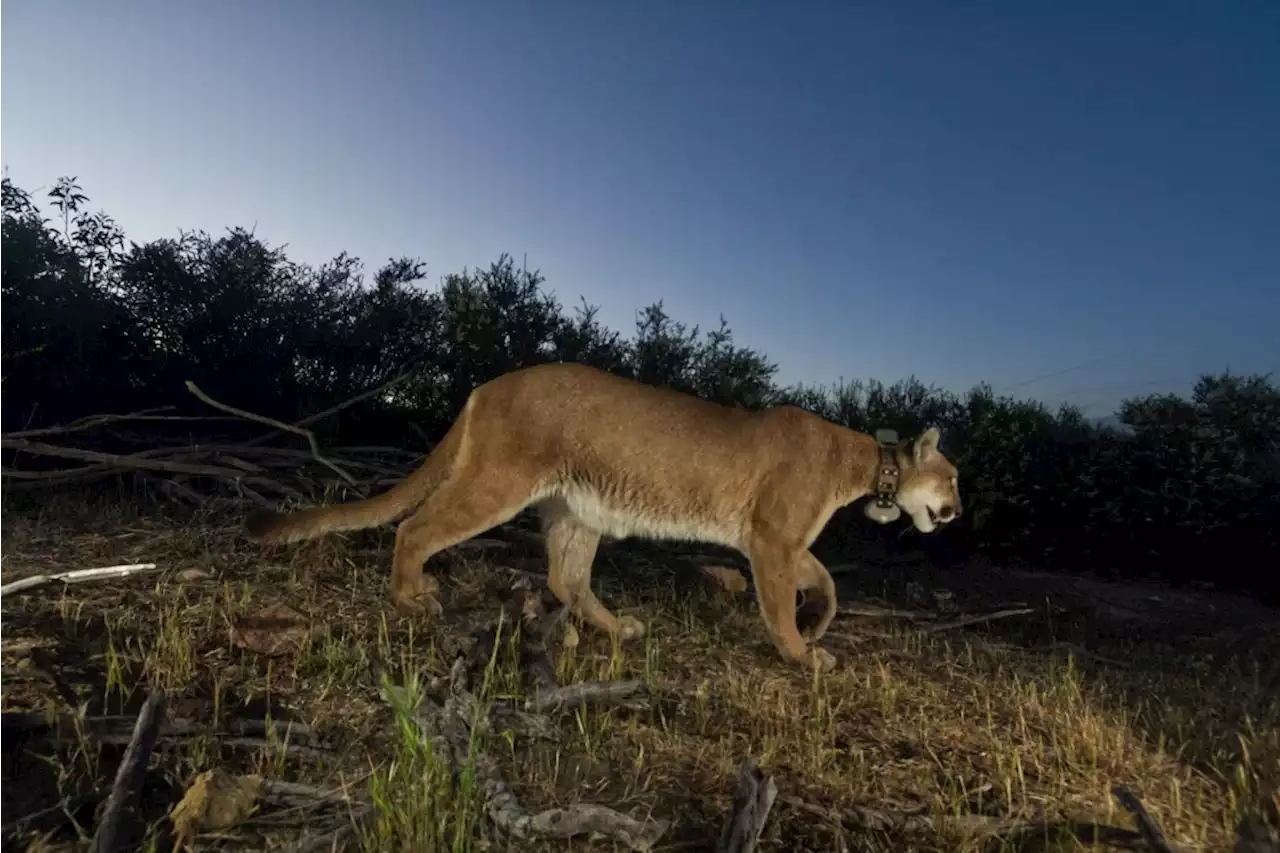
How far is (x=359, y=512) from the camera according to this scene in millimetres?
4773

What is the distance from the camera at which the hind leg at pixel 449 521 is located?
4.64 meters

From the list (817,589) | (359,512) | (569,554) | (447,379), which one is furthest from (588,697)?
(447,379)

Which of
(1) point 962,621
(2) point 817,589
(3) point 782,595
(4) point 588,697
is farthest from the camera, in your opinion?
(1) point 962,621

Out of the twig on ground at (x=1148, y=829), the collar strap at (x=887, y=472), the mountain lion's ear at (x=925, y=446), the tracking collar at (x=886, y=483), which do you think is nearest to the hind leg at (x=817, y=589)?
the tracking collar at (x=886, y=483)

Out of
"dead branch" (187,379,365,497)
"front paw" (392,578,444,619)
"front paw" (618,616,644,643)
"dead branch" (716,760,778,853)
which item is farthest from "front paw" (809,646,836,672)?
"dead branch" (187,379,365,497)

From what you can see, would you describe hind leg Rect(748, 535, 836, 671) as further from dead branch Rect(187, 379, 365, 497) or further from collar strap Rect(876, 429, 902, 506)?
dead branch Rect(187, 379, 365, 497)

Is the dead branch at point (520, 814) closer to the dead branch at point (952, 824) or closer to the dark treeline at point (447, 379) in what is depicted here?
the dead branch at point (952, 824)

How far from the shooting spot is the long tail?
450cm

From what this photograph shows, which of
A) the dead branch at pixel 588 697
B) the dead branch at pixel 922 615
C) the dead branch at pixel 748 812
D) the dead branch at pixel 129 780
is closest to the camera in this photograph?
the dead branch at pixel 129 780

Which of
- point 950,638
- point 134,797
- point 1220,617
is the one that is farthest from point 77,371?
point 1220,617

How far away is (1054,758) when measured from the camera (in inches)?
124

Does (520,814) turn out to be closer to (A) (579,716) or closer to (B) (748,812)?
(B) (748,812)

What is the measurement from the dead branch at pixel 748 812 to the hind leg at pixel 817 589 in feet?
9.03

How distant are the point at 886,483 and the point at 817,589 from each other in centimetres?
80
